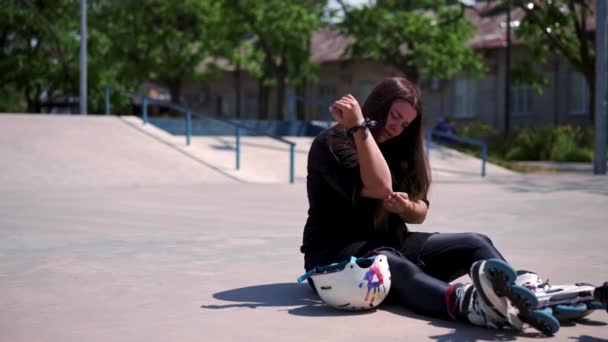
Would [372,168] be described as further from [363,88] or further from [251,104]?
[251,104]

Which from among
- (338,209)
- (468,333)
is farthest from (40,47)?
(468,333)

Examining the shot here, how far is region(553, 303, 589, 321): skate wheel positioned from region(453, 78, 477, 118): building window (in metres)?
32.4

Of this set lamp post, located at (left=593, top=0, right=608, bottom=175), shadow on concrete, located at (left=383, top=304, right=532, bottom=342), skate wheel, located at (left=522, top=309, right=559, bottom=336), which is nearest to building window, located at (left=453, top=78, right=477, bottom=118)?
lamp post, located at (left=593, top=0, right=608, bottom=175)

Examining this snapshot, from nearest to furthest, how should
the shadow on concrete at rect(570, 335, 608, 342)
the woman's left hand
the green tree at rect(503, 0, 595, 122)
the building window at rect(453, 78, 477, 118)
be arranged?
the shadow on concrete at rect(570, 335, 608, 342)
the woman's left hand
the green tree at rect(503, 0, 595, 122)
the building window at rect(453, 78, 477, 118)

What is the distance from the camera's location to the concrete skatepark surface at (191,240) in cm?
416

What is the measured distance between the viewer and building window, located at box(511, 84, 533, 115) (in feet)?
112

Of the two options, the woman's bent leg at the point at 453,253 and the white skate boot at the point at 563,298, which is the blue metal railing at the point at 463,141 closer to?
the woman's bent leg at the point at 453,253

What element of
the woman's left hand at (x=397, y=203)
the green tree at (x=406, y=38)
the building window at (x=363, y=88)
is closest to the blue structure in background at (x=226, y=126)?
the green tree at (x=406, y=38)

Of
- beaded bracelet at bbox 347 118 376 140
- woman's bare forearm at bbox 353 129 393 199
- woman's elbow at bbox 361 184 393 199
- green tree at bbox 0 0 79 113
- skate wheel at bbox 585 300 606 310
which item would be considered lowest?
skate wheel at bbox 585 300 606 310

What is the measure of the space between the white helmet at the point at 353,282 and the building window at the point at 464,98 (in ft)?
106

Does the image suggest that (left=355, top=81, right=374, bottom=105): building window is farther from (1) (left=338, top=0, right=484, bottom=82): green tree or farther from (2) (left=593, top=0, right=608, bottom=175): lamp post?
(2) (left=593, top=0, right=608, bottom=175): lamp post

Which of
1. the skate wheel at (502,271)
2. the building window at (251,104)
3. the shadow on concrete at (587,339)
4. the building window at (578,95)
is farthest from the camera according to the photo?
the building window at (251,104)

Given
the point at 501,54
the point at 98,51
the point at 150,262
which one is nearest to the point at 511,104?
the point at 501,54

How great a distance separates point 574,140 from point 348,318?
20155 millimetres
